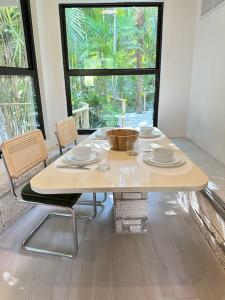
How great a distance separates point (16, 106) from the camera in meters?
2.42

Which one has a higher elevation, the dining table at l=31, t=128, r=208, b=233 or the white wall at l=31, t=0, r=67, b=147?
the white wall at l=31, t=0, r=67, b=147

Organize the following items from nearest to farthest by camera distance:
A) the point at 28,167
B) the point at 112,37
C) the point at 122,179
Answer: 1. the point at 122,179
2. the point at 28,167
3. the point at 112,37

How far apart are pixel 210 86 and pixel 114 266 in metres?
2.10

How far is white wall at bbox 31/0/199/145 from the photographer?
8.86ft

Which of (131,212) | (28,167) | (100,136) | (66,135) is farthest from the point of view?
(66,135)

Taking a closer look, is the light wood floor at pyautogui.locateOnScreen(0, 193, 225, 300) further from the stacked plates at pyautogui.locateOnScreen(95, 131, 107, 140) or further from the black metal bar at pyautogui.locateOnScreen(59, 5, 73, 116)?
the black metal bar at pyautogui.locateOnScreen(59, 5, 73, 116)

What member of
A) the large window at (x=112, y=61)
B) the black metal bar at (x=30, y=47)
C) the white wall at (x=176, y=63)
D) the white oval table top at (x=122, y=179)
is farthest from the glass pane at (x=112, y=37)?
the white oval table top at (x=122, y=179)

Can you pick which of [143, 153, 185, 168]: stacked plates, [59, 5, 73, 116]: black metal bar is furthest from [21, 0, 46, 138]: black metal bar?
[143, 153, 185, 168]: stacked plates

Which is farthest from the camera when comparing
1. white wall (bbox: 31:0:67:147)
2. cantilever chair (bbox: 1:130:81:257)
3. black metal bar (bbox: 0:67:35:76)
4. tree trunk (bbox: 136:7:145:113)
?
tree trunk (bbox: 136:7:145:113)

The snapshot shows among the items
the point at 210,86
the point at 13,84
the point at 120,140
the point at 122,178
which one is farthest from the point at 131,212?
the point at 13,84

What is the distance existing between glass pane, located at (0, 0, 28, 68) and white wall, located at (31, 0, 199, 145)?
0.18 metres

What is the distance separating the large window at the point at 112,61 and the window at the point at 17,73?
51 centimetres

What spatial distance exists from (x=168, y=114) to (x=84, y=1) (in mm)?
1831

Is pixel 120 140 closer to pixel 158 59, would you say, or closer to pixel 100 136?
pixel 100 136
